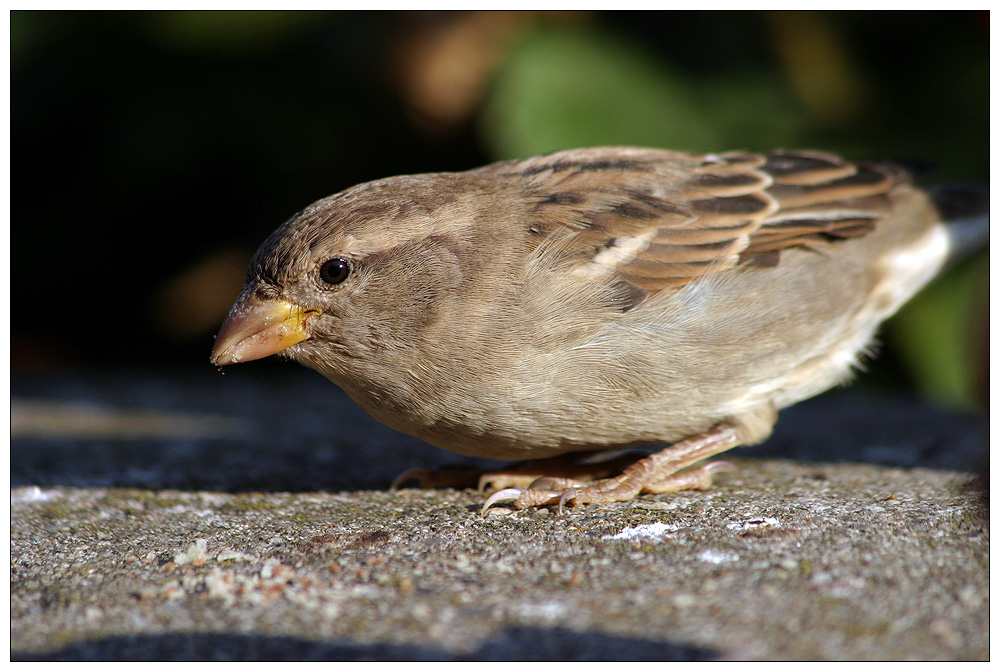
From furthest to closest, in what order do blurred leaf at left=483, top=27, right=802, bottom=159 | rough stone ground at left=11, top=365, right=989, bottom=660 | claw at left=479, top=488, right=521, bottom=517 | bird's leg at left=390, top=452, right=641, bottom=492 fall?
blurred leaf at left=483, top=27, right=802, bottom=159 < bird's leg at left=390, top=452, right=641, bottom=492 < claw at left=479, top=488, right=521, bottom=517 < rough stone ground at left=11, top=365, right=989, bottom=660

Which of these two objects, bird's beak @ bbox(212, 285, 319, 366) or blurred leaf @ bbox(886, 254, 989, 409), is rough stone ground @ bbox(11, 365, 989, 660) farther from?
blurred leaf @ bbox(886, 254, 989, 409)

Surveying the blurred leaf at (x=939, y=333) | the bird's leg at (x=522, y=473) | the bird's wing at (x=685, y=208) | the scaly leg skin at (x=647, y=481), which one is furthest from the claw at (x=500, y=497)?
the blurred leaf at (x=939, y=333)

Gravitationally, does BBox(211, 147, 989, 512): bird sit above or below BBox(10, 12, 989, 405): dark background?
below

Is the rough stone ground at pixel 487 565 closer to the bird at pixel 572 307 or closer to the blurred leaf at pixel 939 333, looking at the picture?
the bird at pixel 572 307

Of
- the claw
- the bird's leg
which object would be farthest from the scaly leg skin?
the bird's leg

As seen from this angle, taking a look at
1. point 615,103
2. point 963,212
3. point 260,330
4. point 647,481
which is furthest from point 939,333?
point 260,330

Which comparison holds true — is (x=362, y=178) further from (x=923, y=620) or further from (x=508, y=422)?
(x=923, y=620)

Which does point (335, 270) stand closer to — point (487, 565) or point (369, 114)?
point (487, 565)
